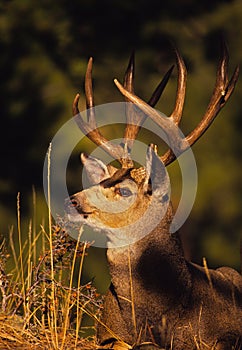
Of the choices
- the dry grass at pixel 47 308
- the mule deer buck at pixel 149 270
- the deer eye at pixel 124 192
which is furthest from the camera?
the deer eye at pixel 124 192

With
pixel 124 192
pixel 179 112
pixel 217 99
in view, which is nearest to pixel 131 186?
pixel 124 192

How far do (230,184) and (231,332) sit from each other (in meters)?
4.87

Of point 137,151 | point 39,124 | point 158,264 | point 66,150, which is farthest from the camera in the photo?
point 39,124

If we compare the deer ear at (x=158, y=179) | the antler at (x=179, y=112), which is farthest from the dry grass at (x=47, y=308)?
the antler at (x=179, y=112)

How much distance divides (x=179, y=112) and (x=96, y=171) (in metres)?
0.56

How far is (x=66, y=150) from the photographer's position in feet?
30.8

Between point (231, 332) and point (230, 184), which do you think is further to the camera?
point (230, 184)

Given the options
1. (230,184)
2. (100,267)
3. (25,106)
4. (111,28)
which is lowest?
(100,267)

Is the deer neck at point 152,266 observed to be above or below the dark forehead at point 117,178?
below

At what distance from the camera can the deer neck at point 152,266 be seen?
527 cm

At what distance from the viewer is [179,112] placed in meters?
5.57

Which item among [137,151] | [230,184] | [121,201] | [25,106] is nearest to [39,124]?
[25,106]

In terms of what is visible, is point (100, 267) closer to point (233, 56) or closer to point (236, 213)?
point (236, 213)

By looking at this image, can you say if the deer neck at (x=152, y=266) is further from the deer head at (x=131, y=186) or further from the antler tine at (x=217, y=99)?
the antler tine at (x=217, y=99)
